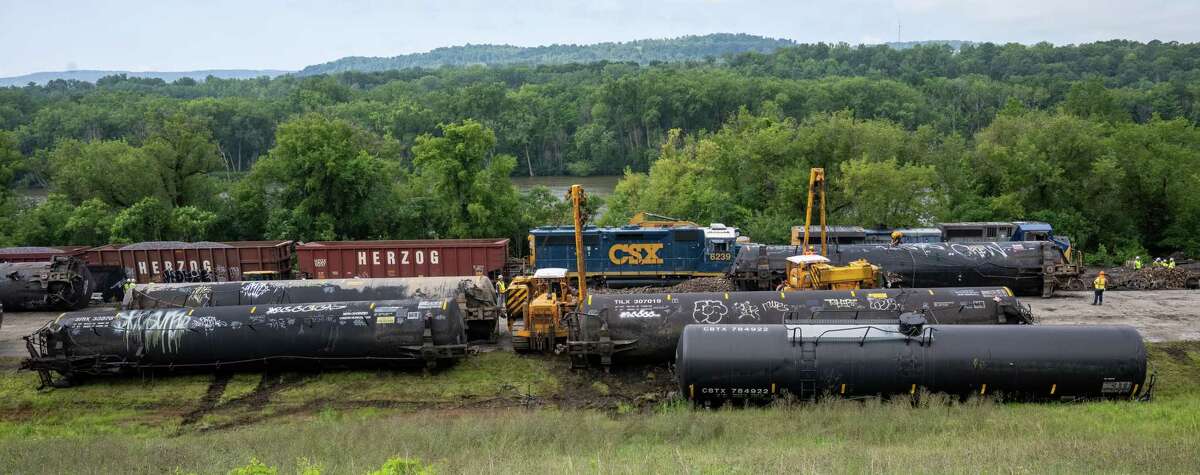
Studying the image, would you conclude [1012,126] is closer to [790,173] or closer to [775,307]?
[790,173]

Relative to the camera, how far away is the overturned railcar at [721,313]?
21625mm

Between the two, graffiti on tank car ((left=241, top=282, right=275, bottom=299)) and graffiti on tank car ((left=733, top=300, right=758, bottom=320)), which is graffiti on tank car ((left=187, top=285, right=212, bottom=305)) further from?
graffiti on tank car ((left=733, top=300, right=758, bottom=320))

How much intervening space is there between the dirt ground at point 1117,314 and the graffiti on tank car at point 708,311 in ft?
40.7

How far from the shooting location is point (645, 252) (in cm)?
3675

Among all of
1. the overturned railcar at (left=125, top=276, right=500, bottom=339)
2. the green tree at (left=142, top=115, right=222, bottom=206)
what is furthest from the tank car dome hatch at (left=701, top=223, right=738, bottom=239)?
the green tree at (left=142, top=115, right=222, bottom=206)

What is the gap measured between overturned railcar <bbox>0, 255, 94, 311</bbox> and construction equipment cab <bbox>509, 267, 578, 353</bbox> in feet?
60.6

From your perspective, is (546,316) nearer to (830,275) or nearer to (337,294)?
(337,294)

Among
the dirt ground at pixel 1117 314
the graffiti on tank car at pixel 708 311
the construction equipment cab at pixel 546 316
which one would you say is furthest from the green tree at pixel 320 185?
the graffiti on tank car at pixel 708 311

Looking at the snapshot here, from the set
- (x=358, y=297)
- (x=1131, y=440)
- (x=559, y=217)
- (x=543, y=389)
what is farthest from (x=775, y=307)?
(x=559, y=217)

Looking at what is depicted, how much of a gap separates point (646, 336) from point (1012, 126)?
44484 millimetres

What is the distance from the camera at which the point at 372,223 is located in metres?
46.2

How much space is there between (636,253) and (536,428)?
20.0 meters

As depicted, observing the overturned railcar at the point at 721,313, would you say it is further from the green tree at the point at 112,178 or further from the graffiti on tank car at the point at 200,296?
the green tree at the point at 112,178

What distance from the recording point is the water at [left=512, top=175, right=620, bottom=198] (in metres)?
85.7
